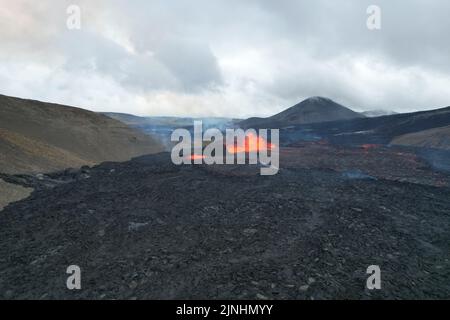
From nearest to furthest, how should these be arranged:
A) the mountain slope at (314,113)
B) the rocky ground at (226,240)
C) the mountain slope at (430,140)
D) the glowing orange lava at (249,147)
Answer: the rocky ground at (226,240) < the glowing orange lava at (249,147) < the mountain slope at (430,140) < the mountain slope at (314,113)

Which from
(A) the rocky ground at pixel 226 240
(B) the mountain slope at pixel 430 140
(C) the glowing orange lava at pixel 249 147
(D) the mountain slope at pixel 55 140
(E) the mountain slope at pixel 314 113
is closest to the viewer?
(A) the rocky ground at pixel 226 240

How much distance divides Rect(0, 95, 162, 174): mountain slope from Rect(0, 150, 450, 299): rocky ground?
4852 millimetres

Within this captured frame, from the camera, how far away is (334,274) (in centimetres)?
1077

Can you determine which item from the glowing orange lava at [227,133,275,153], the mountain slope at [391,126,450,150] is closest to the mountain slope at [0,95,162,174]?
the glowing orange lava at [227,133,275,153]

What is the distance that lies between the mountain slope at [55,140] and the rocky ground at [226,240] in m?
4.85

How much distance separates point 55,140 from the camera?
40.8 meters

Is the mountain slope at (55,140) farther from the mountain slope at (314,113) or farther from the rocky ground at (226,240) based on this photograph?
the mountain slope at (314,113)

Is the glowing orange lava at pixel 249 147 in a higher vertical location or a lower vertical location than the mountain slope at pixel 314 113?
lower

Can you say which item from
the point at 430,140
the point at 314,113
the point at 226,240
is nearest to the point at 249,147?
the point at 430,140

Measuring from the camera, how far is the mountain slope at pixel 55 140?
27.9 m

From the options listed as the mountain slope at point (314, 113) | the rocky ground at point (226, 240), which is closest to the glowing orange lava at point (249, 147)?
the rocky ground at point (226, 240)

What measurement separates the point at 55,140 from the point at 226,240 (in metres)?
33.7

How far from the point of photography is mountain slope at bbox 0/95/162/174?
1099 inches
